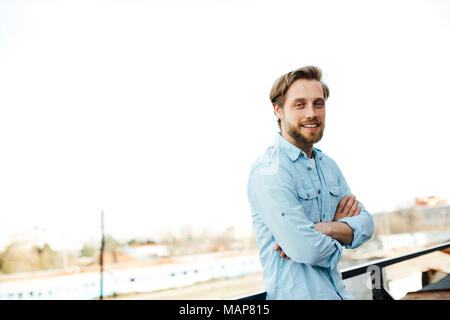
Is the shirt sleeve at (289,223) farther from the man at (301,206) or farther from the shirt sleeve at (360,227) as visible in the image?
the shirt sleeve at (360,227)

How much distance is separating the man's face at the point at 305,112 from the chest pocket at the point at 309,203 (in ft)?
0.57

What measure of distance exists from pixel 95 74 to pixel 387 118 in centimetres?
1598

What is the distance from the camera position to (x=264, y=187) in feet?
3.41

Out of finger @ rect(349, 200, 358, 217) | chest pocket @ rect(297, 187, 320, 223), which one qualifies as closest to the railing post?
finger @ rect(349, 200, 358, 217)

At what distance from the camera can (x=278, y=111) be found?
1.29 metres

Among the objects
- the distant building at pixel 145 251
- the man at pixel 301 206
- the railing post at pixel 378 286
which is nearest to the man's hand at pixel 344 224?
the man at pixel 301 206

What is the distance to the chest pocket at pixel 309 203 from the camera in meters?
1.11

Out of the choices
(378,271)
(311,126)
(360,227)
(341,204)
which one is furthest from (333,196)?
(378,271)

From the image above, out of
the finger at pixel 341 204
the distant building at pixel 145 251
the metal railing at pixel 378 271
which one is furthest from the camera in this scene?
the distant building at pixel 145 251

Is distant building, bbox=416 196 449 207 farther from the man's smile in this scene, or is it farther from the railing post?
the man's smile

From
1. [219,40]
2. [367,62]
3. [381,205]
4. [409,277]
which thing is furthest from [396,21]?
[381,205]

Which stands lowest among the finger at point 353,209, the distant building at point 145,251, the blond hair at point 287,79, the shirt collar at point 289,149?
the distant building at point 145,251

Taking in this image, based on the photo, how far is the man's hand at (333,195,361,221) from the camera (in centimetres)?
121

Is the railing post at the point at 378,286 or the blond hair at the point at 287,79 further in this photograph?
the railing post at the point at 378,286
